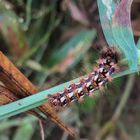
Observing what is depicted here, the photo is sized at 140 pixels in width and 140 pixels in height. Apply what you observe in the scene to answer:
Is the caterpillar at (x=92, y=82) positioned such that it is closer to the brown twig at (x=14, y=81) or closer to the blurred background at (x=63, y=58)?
the brown twig at (x=14, y=81)

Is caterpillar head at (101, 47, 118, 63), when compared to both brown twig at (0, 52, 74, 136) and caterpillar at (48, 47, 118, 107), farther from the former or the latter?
brown twig at (0, 52, 74, 136)

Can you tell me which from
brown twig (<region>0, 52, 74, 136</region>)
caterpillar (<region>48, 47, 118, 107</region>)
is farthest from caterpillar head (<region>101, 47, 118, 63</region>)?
brown twig (<region>0, 52, 74, 136</region>)

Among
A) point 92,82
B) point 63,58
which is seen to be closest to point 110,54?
point 92,82

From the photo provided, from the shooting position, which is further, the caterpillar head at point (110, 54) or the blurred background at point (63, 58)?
the blurred background at point (63, 58)

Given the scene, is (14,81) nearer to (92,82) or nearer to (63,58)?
(92,82)

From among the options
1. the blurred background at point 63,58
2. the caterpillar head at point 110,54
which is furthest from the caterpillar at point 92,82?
the blurred background at point 63,58

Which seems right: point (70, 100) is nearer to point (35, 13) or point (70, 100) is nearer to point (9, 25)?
point (9, 25)

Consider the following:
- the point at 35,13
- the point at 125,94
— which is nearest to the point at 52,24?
the point at 35,13
